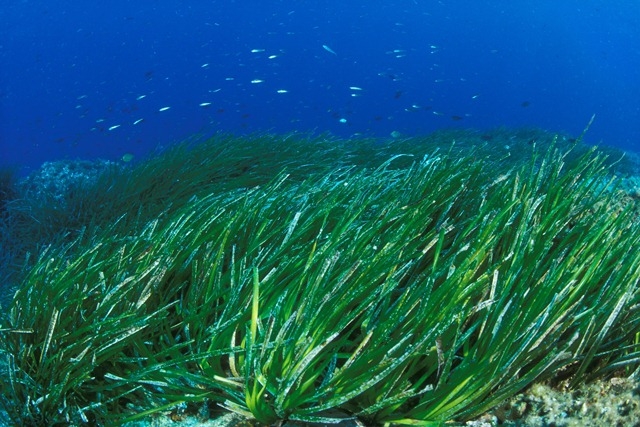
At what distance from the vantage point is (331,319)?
1921 millimetres

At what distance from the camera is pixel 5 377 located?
2191 mm

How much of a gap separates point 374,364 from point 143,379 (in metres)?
0.95

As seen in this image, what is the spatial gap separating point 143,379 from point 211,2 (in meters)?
118

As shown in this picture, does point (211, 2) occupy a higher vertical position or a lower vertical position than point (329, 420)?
lower

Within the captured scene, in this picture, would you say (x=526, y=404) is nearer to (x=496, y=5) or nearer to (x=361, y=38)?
(x=361, y=38)

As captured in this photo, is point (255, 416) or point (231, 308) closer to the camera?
point (255, 416)

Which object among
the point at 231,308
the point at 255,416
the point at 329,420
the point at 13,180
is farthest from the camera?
the point at 13,180

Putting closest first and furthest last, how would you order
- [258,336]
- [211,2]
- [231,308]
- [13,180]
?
[258,336], [231,308], [13,180], [211,2]

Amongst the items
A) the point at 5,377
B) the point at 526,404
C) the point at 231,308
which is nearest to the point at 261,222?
the point at 231,308

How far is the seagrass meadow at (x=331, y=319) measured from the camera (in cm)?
177

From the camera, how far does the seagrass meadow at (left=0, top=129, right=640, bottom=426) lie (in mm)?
1771

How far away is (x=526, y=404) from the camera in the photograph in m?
1.85

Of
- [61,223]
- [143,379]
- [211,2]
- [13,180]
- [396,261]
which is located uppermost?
[396,261]

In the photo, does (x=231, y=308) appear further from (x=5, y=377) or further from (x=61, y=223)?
(x=61, y=223)
